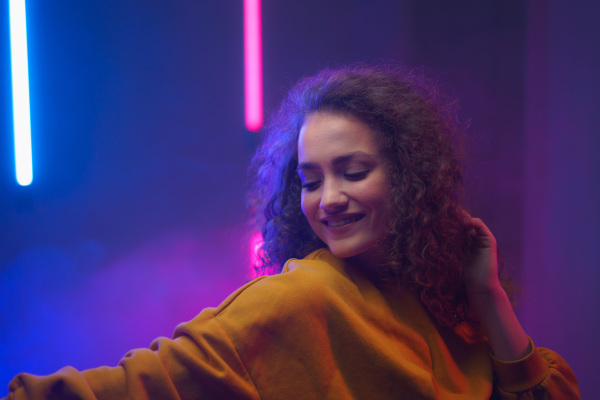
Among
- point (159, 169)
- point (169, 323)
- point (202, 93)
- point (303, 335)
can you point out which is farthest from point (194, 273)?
point (303, 335)

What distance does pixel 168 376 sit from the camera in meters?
0.74

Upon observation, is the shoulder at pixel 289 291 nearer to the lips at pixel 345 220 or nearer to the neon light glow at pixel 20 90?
the lips at pixel 345 220

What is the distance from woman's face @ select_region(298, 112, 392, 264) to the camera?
1.01 meters

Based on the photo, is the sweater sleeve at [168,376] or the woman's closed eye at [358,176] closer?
the sweater sleeve at [168,376]

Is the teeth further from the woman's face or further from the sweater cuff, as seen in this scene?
the sweater cuff

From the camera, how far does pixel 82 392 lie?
667mm

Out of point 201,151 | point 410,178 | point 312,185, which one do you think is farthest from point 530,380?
point 201,151

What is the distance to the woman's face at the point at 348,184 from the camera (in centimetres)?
101

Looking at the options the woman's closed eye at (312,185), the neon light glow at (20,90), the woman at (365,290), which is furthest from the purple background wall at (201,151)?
the woman's closed eye at (312,185)

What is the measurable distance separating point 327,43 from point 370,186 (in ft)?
3.27

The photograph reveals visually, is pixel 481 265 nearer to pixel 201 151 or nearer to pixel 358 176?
pixel 358 176

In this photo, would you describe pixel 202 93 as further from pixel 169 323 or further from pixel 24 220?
pixel 169 323

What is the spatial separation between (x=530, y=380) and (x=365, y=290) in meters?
0.48

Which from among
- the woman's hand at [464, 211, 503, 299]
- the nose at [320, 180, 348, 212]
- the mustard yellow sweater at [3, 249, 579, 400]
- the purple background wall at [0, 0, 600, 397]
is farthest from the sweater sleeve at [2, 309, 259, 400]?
the purple background wall at [0, 0, 600, 397]
